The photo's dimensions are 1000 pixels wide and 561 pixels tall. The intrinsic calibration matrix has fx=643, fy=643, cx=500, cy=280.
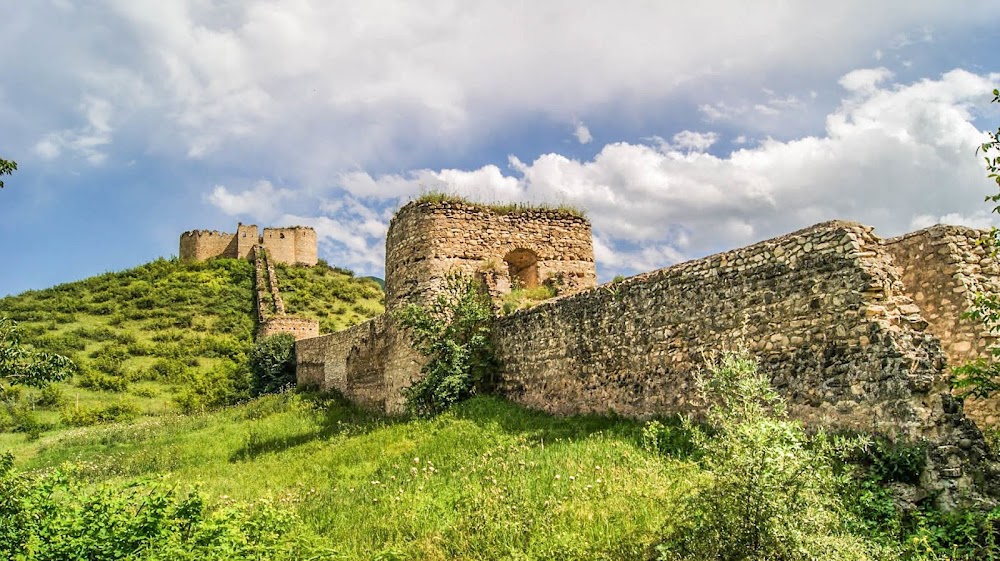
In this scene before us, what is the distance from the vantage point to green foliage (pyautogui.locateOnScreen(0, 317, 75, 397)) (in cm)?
626

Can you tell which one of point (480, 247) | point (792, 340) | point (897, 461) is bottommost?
point (897, 461)

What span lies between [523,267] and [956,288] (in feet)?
31.0

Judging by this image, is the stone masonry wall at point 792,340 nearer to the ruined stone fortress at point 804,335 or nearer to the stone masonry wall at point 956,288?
the ruined stone fortress at point 804,335

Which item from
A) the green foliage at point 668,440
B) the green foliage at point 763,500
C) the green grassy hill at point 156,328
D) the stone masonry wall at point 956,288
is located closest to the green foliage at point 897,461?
the green foliage at point 763,500

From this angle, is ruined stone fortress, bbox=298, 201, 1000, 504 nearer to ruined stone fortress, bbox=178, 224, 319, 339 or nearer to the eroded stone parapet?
the eroded stone parapet

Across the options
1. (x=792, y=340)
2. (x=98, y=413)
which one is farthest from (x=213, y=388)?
(x=792, y=340)

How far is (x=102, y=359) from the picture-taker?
34.9 m

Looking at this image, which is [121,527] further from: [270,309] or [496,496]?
[270,309]

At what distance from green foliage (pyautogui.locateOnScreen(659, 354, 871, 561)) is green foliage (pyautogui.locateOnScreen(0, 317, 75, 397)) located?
611 cm

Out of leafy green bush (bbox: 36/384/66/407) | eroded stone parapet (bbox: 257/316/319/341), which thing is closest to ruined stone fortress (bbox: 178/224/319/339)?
eroded stone parapet (bbox: 257/316/319/341)

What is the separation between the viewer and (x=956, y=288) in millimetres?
7055

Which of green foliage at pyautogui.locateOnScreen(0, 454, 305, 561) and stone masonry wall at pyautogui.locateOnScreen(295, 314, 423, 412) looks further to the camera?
stone masonry wall at pyautogui.locateOnScreen(295, 314, 423, 412)

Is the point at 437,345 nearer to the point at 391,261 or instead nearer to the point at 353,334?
the point at 391,261

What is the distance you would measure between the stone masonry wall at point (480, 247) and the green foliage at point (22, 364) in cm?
793
